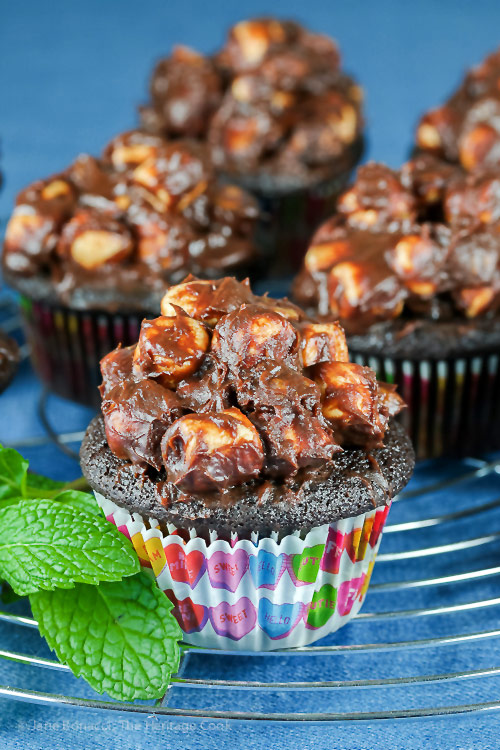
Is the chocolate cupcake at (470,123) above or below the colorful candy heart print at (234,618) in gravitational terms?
above

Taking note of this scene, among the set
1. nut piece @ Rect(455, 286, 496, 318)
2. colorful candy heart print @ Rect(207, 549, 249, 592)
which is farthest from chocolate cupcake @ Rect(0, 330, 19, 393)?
nut piece @ Rect(455, 286, 496, 318)

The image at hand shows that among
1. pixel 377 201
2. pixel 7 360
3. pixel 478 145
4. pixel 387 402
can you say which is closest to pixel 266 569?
pixel 387 402

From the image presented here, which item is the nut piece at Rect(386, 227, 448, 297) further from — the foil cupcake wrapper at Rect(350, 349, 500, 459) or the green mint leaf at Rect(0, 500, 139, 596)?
the green mint leaf at Rect(0, 500, 139, 596)

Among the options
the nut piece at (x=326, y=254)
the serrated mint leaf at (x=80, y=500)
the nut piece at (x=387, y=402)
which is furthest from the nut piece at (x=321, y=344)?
the nut piece at (x=326, y=254)

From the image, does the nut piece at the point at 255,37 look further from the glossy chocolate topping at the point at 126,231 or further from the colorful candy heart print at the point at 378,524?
the colorful candy heart print at the point at 378,524

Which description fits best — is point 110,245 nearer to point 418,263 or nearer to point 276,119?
point 418,263

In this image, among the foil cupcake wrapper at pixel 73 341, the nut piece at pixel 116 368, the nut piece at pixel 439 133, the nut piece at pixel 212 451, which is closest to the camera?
the nut piece at pixel 212 451
